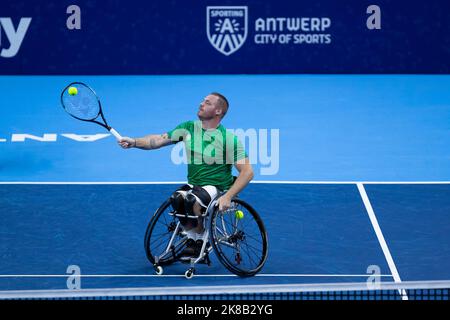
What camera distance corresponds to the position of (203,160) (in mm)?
8984

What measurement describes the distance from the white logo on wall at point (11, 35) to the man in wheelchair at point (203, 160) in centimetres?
866

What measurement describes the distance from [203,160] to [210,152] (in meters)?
0.09

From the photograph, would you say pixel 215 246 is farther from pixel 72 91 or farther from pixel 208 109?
pixel 72 91

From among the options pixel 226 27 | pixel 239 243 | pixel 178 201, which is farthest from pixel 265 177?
pixel 226 27

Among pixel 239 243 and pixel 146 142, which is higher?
pixel 146 142

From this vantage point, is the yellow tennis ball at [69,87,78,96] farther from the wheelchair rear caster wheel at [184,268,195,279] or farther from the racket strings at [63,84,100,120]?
the wheelchair rear caster wheel at [184,268,195,279]

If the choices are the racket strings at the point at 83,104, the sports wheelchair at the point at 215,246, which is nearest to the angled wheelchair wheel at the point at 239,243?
the sports wheelchair at the point at 215,246

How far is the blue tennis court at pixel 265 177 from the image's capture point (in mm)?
9273

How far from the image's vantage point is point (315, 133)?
14539mm

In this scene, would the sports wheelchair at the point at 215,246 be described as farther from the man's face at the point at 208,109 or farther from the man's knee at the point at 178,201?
the man's face at the point at 208,109

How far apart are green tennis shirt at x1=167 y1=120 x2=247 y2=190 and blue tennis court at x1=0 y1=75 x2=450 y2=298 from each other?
795 millimetres

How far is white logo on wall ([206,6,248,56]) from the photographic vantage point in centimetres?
1695

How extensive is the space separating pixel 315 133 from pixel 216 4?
11.5ft

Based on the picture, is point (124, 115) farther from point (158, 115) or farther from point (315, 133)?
point (315, 133)
